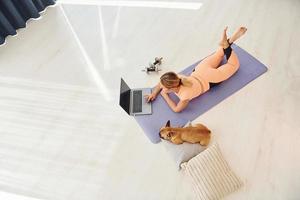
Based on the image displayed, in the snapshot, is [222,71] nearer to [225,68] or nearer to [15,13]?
[225,68]

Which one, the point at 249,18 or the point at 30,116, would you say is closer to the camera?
the point at 30,116

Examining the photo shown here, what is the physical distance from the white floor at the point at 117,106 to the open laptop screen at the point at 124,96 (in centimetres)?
4

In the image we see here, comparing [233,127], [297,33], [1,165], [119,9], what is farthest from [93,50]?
[297,33]

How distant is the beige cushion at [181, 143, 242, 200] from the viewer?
1.47 m

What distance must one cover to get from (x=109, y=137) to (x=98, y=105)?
295 millimetres

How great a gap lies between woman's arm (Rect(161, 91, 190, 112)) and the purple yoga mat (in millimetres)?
32

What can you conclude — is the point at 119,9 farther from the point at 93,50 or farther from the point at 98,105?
the point at 98,105

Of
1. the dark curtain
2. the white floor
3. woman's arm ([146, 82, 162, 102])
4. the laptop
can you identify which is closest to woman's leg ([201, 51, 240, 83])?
the white floor

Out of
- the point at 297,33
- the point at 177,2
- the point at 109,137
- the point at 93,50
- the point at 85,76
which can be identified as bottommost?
Result: the point at 109,137

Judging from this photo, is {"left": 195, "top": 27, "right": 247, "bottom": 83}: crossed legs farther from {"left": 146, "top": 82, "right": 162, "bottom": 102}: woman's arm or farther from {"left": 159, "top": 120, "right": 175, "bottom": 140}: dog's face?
{"left": 159, "top": 120, "right": 175, "bottom": 140}: dog's face

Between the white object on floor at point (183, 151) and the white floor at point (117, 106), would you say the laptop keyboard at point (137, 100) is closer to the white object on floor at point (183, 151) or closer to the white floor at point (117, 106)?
the white floor at point (117, 106)

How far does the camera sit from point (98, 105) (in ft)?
6.61

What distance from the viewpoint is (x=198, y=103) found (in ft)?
6.24

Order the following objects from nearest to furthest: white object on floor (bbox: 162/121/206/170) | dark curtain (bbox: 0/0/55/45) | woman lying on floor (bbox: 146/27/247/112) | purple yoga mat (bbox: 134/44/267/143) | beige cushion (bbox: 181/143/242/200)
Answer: beige cushion (bbox: 181/143/242/200), white object on floor (bbox: 162/121/206/170), woman lying on floor (bbox: 146/27/247/112), purple yoga mat (bbox: 134/44/267/143), dark curtain (bbox: 0/0/55/45)
